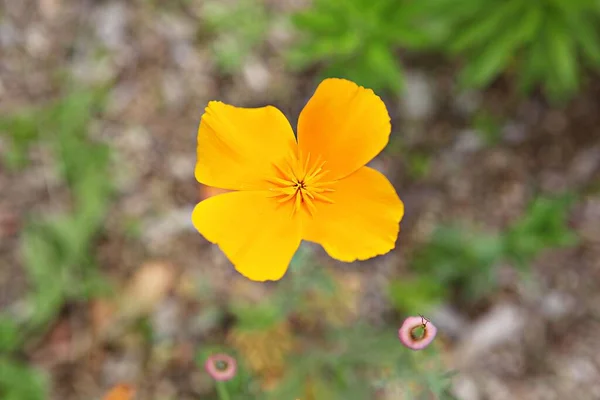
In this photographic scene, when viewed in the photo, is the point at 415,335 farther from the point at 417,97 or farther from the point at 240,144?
the point at 417,97

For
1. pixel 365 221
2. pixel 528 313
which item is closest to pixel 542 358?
pixel 528 313

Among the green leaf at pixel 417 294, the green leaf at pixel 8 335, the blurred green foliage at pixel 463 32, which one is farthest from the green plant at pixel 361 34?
the green leaf at pixel 8 335

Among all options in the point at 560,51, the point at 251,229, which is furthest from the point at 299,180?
the point at 560,51

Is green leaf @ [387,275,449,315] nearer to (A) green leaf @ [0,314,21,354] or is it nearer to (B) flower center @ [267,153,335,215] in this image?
(B) flower center @ [267,153,335,215]

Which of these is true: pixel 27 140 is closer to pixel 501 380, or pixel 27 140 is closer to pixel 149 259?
pixel 149 259

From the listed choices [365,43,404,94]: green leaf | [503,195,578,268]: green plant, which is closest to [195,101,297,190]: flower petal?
[365,43,404,94]: green leaf

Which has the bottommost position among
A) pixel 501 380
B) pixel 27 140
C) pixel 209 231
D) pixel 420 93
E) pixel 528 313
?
pixel 501 380

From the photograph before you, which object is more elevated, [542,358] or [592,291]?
[592,291]
